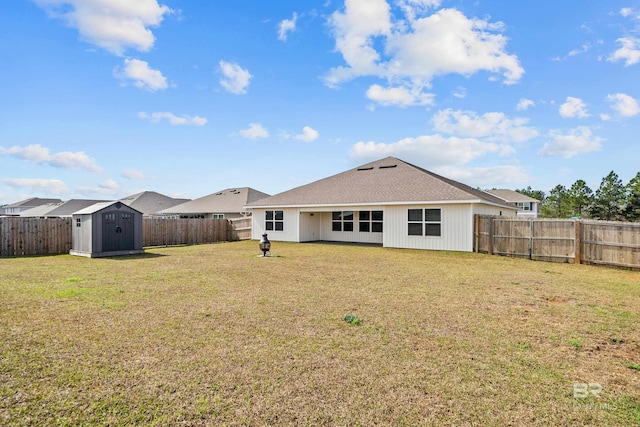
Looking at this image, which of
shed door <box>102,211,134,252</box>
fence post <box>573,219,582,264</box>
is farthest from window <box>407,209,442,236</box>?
shed door <box>102,211,134,252</box>

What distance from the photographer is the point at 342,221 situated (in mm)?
20281

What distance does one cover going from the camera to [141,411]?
2557 mm

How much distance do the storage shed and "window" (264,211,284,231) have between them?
325 inches

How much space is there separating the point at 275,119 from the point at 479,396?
16623mm

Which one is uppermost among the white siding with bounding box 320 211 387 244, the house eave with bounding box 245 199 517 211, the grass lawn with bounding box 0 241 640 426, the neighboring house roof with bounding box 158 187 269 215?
the neighboring house roof with bounding box 158 187 269 215

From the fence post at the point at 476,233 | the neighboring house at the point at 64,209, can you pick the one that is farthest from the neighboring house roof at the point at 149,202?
the fence post at the point at 476,233

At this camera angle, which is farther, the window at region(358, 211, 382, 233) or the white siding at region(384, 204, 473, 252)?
the window at region(358, 211, 382, 233)

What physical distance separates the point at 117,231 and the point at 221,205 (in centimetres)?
1787

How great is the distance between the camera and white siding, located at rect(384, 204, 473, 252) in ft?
47.4

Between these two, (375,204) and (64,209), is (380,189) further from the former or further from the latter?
(64,209)

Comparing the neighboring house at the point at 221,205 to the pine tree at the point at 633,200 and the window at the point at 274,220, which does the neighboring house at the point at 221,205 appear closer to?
the window at the point at 274,220

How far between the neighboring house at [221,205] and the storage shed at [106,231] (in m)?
14.0

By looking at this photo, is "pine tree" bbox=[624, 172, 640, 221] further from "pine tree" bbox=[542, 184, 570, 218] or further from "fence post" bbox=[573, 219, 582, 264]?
"fence post" bbox=[573, 219, 582, 264]

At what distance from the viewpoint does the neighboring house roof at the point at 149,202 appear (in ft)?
127
